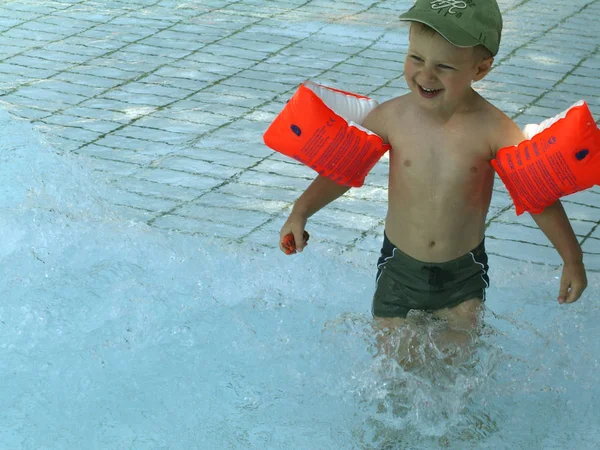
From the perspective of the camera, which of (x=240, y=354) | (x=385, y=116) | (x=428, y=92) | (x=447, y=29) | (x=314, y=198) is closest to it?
(x=447, y=29)

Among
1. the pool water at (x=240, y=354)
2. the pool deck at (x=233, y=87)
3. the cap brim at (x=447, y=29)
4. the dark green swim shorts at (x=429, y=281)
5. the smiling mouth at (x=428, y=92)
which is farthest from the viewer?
the pool deck at (x=233, y=87)

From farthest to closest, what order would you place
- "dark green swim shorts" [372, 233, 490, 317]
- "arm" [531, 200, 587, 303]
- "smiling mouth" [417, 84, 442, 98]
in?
"dark green swim shorts" [372, 233, 490, 317], "arm" [531, 200, 587, 303], "smiling mouth" [417, 84, 442, 98]

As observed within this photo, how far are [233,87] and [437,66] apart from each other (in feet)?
11.8

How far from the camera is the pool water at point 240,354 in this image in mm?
3238

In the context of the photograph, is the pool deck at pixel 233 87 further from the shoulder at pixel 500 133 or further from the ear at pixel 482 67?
the ear at pixel 482 67

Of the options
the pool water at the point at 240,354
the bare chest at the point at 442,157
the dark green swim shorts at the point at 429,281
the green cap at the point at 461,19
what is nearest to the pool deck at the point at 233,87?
the pool water at the point at 240,354

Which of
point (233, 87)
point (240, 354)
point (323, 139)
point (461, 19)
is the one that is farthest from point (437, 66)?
point (233, 87)

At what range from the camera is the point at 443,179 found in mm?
2746

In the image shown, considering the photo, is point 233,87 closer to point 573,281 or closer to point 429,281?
point 429,281

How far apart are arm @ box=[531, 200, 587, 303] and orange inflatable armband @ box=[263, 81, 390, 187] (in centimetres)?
54

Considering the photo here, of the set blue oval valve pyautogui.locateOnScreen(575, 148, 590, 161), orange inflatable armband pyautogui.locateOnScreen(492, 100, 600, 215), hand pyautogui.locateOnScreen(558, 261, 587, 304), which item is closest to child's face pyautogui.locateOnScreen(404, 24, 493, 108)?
orange inflatable armband pyautogui.locateOnScreen(492, 100, 600, 215)

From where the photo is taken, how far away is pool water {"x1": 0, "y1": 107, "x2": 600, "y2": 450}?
10.6 feet

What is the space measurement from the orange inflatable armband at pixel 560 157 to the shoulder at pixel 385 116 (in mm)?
364

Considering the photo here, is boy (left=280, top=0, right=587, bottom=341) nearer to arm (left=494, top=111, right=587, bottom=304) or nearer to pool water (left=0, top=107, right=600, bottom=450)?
arm (left=494, top=111, right=587, bottom=304)
